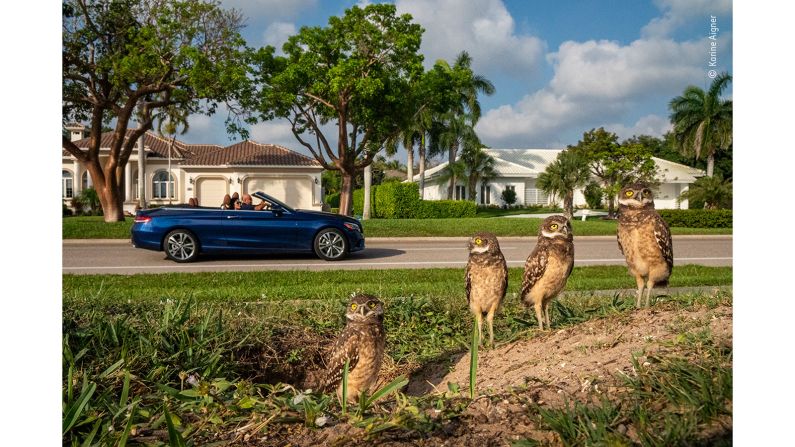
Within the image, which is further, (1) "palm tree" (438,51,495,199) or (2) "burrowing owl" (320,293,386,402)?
(1) "palm tree" (438,51,495,199)

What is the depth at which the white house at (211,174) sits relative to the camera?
6309mm

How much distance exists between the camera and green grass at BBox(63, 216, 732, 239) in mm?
6940

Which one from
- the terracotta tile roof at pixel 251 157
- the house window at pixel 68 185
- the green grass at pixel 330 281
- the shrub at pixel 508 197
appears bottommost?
the green grass at pixel 330 281

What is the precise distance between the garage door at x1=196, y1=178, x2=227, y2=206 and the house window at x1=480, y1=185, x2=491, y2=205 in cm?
298

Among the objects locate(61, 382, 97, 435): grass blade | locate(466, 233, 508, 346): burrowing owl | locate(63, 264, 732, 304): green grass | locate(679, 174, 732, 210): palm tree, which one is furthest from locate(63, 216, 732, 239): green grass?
locate(61, 382, 97, 435): grass blade

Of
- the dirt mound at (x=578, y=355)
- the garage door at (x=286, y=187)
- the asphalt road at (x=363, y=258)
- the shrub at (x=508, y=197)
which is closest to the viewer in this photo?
the dirt mound at (x=578, y=355)

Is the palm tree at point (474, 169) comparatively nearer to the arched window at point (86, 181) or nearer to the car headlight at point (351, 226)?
the car headlight at point (351, 226)

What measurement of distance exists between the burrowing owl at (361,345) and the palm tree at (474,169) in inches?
144

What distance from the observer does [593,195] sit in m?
7.93

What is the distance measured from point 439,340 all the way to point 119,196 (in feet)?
19.7

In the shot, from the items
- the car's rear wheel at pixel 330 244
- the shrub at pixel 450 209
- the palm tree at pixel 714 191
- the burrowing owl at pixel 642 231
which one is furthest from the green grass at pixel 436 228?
the burrowing owl at pixel 642 231

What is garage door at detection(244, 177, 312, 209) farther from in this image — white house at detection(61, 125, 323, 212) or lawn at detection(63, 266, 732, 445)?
lawn at detection(63, 266, 732, 445)

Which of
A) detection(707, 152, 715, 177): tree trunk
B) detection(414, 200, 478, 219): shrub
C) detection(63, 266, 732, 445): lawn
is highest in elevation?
detection(707, 152, 715, 177): tree trunk

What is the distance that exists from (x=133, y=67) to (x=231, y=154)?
1913 millimetres
